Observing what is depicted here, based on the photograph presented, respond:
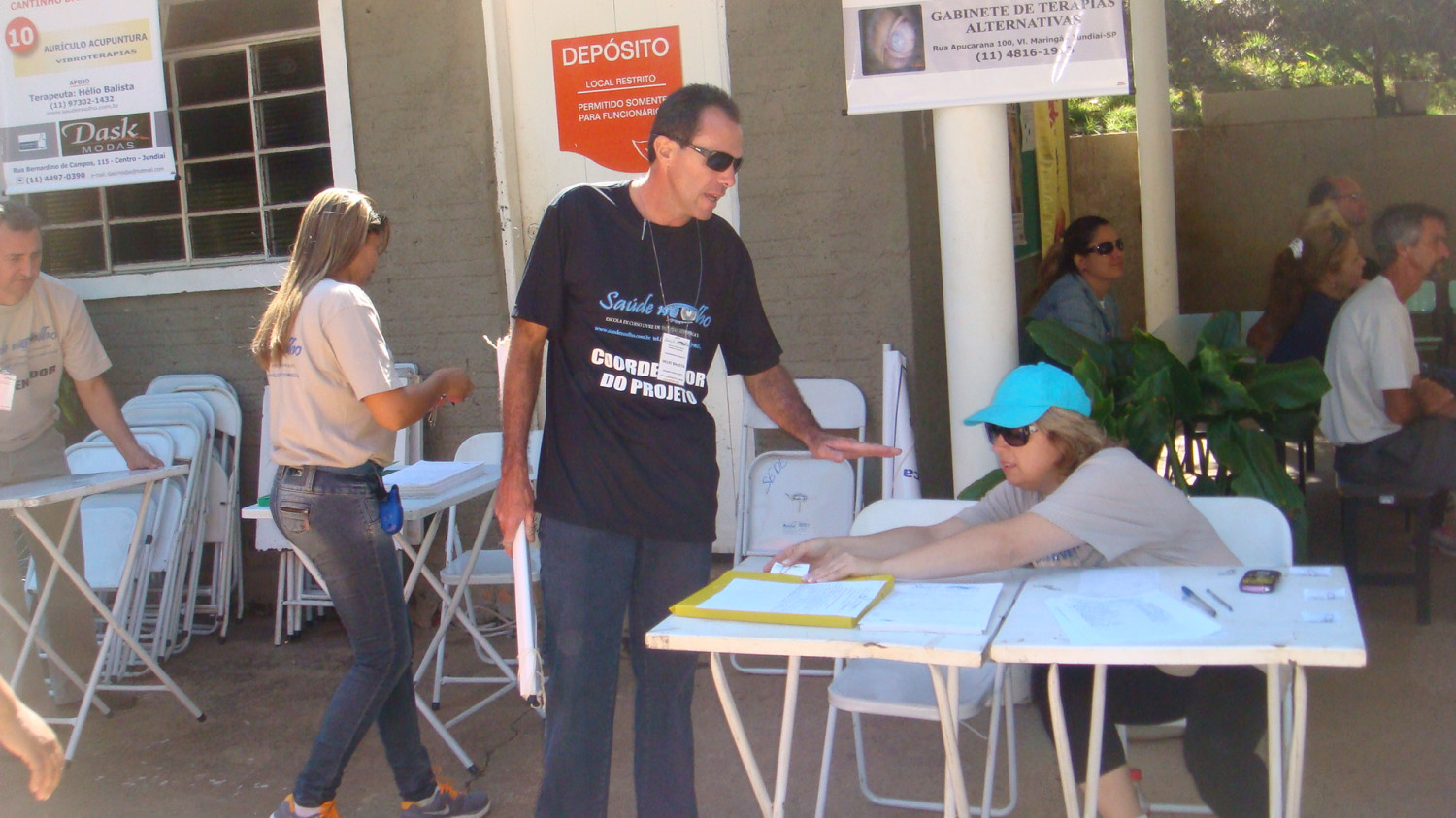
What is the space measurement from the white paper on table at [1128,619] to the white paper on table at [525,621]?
1.07 meters

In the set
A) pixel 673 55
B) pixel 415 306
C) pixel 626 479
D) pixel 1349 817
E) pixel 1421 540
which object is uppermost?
pixel 673 55

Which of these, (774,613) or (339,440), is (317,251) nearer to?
(339,440)

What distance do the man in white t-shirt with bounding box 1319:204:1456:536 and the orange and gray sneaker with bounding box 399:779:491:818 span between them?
11.6 ft

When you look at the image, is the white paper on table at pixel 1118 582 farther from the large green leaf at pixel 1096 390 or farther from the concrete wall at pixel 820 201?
the concrete wall at pixel 820 201

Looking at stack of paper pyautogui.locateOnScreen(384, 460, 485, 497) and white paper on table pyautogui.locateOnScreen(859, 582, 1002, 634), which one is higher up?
stack of paper pyautogui.locateOnScreen(384, 460, 485, 497)

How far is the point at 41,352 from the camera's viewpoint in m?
4.06

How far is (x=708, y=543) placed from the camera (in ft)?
9.21

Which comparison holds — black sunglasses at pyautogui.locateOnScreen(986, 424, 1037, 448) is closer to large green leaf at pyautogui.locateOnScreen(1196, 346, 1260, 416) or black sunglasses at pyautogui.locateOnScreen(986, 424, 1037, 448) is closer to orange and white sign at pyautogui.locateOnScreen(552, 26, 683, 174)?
large green leaf at pyautogui.locateOnScreen(1196, 346, 1260, 416)

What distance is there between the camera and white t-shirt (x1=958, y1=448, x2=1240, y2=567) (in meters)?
2.51

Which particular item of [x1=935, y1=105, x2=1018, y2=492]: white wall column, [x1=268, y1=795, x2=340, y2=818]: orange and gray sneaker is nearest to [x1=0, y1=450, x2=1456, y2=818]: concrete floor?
[x1=268, y1=795, x2=340, y2=818]: orange and gray sneaker

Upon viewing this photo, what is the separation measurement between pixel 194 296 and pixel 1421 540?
5.16 meters

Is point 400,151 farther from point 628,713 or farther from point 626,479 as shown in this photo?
point 626,479

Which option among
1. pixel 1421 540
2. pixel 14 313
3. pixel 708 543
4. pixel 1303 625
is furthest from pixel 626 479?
pixel 1421 540

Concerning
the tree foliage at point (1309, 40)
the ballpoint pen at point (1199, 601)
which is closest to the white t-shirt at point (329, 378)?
the ballpoint pen at point (1199, 601)
